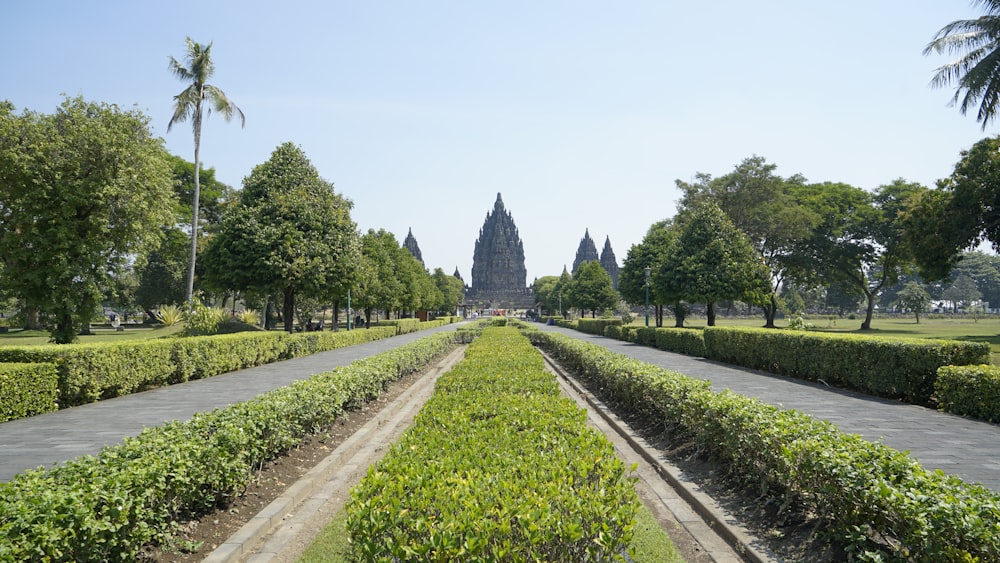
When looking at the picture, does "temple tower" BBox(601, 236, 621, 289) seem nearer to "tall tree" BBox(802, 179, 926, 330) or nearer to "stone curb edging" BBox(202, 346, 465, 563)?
"tall tree" BBox(802, 179, 926, 330)

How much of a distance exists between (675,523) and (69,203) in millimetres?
16972

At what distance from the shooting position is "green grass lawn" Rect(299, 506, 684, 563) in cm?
430

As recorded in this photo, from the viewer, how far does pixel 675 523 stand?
5145 mm

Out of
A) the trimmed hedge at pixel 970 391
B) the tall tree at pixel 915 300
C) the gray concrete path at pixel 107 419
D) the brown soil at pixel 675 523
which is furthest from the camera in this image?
the tall tree at pixel 915 300

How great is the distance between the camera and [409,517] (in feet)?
10.5

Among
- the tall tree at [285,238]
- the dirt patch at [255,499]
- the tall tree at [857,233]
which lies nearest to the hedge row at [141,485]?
the dirt patch at [255,499]

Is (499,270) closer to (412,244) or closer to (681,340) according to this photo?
(412,244)

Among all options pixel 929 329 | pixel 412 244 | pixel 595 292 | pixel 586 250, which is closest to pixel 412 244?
pixel 412 244

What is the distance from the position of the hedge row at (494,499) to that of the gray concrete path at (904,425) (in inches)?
101

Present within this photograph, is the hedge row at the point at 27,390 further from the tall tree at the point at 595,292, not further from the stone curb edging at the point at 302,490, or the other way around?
the tall tree at the point at 595,292

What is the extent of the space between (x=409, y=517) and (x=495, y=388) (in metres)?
4.62

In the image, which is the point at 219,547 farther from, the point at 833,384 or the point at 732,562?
the point at 833,384

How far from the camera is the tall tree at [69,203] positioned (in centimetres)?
1464

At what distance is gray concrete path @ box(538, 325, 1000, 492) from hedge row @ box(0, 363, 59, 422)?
11468 millimetres
